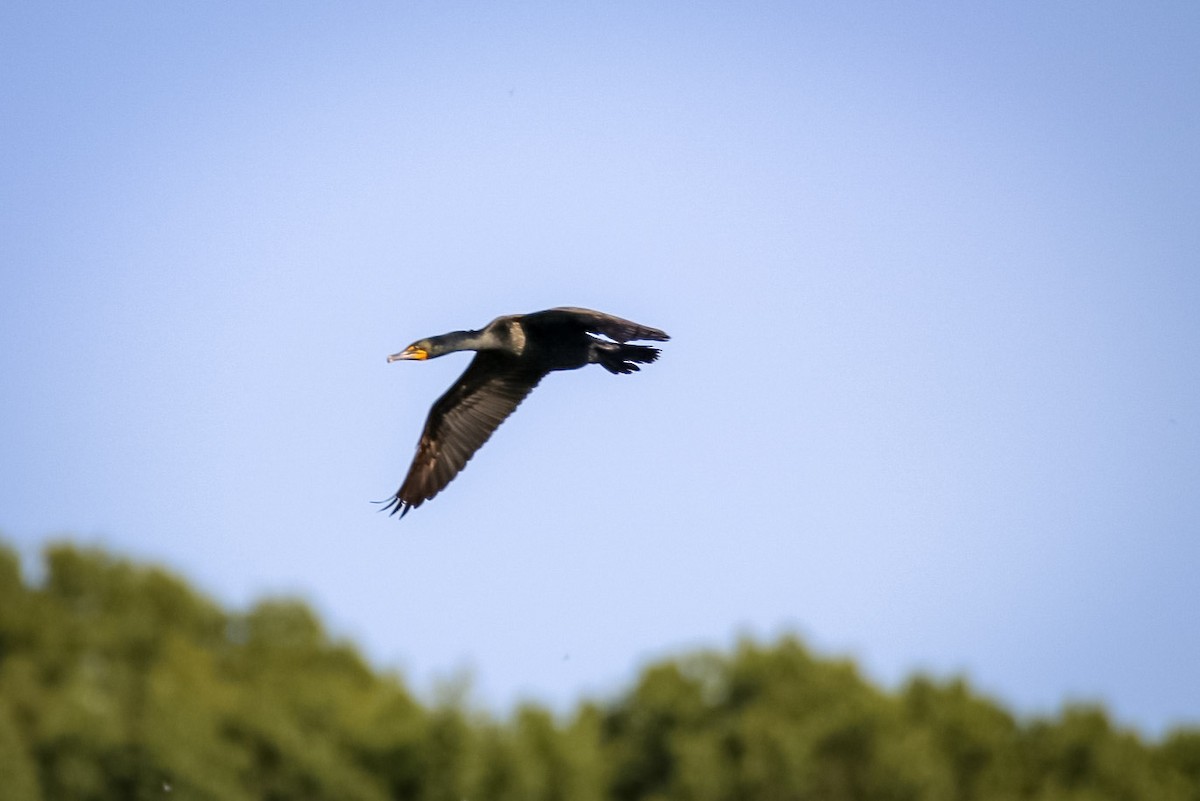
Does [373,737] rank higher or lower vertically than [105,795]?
higher

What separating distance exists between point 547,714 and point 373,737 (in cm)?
377

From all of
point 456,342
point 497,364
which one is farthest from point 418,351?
point 497,364

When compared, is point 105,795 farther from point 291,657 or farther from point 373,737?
point 291,657

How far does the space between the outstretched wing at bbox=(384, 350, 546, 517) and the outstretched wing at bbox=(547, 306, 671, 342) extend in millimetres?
2729

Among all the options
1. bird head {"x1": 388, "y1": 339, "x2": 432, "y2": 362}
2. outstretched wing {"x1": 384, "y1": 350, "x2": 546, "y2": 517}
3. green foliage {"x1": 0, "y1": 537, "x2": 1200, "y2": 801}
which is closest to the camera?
bird head {"x1": 388, "y1": 339, "x2": 432, "y2": 362}

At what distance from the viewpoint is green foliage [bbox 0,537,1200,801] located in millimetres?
38312

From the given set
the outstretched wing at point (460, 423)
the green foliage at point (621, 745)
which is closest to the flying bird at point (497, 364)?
the outstretched wing at point (460, 423)

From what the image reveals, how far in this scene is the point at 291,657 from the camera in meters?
50.4

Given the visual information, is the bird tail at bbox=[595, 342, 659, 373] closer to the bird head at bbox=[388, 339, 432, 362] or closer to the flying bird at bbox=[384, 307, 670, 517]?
the flying bird at bbox=[384, 307, 670, 517]

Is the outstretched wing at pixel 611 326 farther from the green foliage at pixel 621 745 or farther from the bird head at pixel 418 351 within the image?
the green foliage at pixel 621 745

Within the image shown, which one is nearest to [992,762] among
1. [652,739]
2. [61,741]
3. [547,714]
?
A: [652,739]

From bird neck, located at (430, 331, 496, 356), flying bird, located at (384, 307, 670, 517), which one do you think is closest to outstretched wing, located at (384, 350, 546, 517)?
flying bird, located at (384, 307, 670, 517)

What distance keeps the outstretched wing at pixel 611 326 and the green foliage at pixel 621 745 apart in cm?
1827

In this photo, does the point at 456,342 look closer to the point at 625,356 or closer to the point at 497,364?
the point at 497,364
